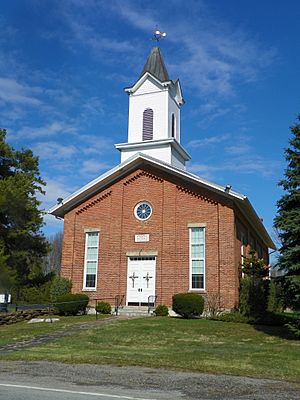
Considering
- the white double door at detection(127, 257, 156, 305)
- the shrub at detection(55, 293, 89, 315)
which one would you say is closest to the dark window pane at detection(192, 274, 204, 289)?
the white double door at detection(127, 257, 156, 305)

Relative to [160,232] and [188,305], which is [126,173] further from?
[188,305]

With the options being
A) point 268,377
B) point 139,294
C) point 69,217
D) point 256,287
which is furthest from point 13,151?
point 268,377

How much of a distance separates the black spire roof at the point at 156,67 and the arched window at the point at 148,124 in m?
2.37

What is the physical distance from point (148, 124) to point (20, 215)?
1141 cm

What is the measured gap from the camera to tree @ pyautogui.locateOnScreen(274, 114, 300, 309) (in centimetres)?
1591

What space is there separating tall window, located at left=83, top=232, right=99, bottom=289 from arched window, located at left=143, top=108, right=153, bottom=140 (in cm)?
681

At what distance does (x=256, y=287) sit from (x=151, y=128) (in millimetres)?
11854

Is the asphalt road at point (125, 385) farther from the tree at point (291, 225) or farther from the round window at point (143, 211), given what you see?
the round window at point (143, 211)

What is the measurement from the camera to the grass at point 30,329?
16428 mm

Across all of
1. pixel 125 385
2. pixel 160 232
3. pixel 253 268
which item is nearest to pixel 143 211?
pixel 160 232

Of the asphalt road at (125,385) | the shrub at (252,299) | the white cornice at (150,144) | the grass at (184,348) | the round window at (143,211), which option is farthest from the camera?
the white cornice at (150,144)

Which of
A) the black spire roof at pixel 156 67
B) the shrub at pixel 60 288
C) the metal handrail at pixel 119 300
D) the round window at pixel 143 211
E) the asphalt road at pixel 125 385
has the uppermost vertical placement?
the black spire roof at pixel 156 67

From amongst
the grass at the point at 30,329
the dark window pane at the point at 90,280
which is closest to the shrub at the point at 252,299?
the grass at the point at 30,329

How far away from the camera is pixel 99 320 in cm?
2111
